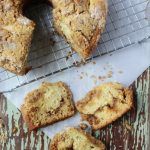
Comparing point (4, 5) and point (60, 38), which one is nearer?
point (4, 5)

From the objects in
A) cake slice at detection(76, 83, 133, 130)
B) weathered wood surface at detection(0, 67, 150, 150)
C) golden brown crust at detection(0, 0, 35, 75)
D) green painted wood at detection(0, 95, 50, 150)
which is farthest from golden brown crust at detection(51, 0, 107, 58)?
green painted wood at detection(0, 95, 50, 150)

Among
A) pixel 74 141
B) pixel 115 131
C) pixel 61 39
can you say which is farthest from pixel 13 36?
pixel 115 131


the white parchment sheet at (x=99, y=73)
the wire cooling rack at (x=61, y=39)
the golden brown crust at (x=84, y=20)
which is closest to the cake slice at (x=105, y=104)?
the white parchment sheet at (x=99, y=73)

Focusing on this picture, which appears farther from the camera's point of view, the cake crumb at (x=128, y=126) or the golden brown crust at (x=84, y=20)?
the cake crumb at (x=128, y=126)

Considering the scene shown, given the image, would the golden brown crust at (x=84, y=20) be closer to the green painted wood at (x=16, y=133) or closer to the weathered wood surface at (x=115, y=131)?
the weathered wood surface at (x=115, y=131)

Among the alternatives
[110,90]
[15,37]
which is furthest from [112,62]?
[15,37]

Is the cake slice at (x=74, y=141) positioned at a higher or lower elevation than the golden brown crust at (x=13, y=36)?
lower

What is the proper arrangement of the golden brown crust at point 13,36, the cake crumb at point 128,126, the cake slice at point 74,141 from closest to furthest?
1. the golden brown crust at point 13,36
2. the cake slice at point 74,141
3. the cake crumb at point 128,126

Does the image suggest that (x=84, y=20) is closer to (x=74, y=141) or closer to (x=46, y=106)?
(x=46, y=106)

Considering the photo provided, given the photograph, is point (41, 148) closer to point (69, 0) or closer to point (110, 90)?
point (110, 90)
